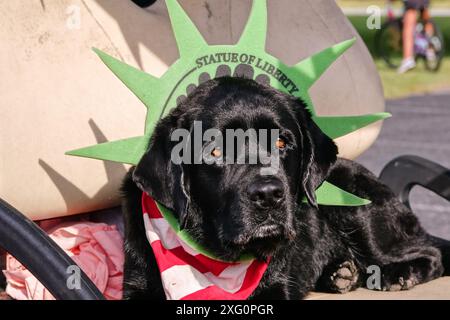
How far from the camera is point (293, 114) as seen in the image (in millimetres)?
3447

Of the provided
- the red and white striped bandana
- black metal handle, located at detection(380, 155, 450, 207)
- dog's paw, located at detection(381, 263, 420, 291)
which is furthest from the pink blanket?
black metal handle, located at detection(380, 155, 450, 207)

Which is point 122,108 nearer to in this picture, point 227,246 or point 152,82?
point 152,82

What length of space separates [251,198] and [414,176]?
160cm

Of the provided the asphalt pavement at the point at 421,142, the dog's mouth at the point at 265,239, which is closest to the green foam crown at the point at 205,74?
the dog's mouth at the point at 265,239

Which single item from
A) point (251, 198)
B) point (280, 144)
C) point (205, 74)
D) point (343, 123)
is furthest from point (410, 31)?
point (251, 198)

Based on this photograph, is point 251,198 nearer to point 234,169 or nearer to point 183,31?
point 234,169

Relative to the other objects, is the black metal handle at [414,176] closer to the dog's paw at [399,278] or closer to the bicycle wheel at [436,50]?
the dog's paw at [399,278]

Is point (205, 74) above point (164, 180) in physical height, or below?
above

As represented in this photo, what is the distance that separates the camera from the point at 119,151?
325 cm

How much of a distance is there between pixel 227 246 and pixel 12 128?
2.94 ft

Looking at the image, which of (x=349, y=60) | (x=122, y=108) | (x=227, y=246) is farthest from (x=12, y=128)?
(x=349, y=60)

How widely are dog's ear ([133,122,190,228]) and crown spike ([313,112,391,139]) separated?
0.65 m

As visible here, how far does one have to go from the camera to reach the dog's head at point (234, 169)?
3.15 m
